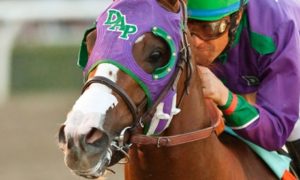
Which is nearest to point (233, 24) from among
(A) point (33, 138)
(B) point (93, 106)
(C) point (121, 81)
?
(C) point (121, 81)

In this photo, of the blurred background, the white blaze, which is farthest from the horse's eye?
the blurred background

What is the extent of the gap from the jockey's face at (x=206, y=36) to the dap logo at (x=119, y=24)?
51 centimetres

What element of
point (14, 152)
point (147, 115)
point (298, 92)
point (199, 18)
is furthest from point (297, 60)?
point (14, 152)

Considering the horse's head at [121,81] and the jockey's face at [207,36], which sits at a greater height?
the horse's head at [121,81]

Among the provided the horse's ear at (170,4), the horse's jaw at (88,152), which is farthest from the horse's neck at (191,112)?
the horse's jaw at (88,152)

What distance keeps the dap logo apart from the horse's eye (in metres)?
0.10

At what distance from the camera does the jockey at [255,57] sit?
3570 mm

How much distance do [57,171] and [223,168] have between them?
5.19 metres

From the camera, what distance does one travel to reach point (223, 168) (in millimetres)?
3541

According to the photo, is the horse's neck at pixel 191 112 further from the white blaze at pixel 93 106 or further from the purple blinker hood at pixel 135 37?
the white blaze at pixel 93 106

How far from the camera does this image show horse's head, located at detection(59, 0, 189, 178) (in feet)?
9.47

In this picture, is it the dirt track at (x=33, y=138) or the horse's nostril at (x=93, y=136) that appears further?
the dirt track at (x=33, y=138)

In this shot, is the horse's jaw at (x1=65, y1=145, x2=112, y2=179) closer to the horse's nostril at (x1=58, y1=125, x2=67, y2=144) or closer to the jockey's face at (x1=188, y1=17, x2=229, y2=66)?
the horse's nostril at (x1=58, y1=125, x2=67, y2=144)

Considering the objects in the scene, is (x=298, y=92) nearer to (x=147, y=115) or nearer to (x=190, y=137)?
(x=190, y=137)
